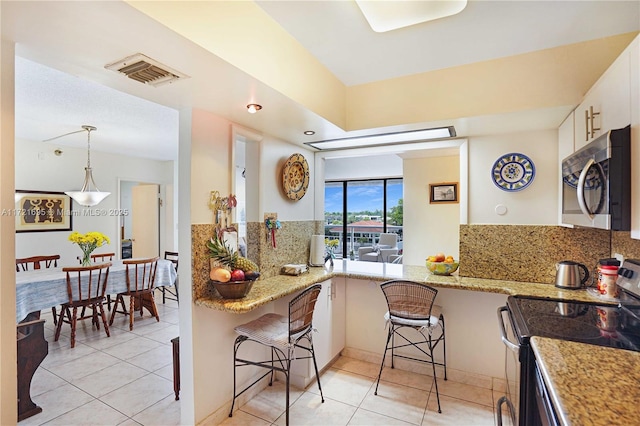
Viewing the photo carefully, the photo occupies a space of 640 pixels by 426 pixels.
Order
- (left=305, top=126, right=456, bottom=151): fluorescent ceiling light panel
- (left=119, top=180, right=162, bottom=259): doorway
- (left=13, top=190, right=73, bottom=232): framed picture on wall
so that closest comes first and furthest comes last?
(left=305, top=126, right=456, bottom=151): fluorescent ceiling light panel, (left=13, top=190, right=73, bottom=232): framed picture on wall, (left=119, top=180, right=162, bottom=259): doorway

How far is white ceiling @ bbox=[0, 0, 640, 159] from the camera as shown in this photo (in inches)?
44.0

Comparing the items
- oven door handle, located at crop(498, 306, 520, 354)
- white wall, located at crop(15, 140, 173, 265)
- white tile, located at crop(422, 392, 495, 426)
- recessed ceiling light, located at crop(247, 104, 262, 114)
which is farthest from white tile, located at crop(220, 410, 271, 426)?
white wall, located at crop(15, 140, 173, 265)

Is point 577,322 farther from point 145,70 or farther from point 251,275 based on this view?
point 145,70

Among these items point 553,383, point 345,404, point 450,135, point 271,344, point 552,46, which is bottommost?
point 345,404

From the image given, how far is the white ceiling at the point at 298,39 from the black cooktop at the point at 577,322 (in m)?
1.21

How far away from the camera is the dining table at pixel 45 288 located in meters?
2.95

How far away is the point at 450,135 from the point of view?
8.56 ft

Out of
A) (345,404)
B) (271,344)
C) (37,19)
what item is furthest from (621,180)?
(37,19)

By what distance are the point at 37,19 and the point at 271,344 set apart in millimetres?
1902

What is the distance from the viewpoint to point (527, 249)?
2.45 m

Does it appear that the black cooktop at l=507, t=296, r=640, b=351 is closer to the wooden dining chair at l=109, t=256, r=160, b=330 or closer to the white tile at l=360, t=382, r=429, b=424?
the white tile at l=360, t=382, r=429, b=424

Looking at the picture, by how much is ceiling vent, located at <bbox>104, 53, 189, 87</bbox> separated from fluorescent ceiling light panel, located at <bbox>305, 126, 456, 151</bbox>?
60.6 inches

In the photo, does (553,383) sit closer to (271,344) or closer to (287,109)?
(271,344)

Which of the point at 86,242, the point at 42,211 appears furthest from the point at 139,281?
the point at 42,211
